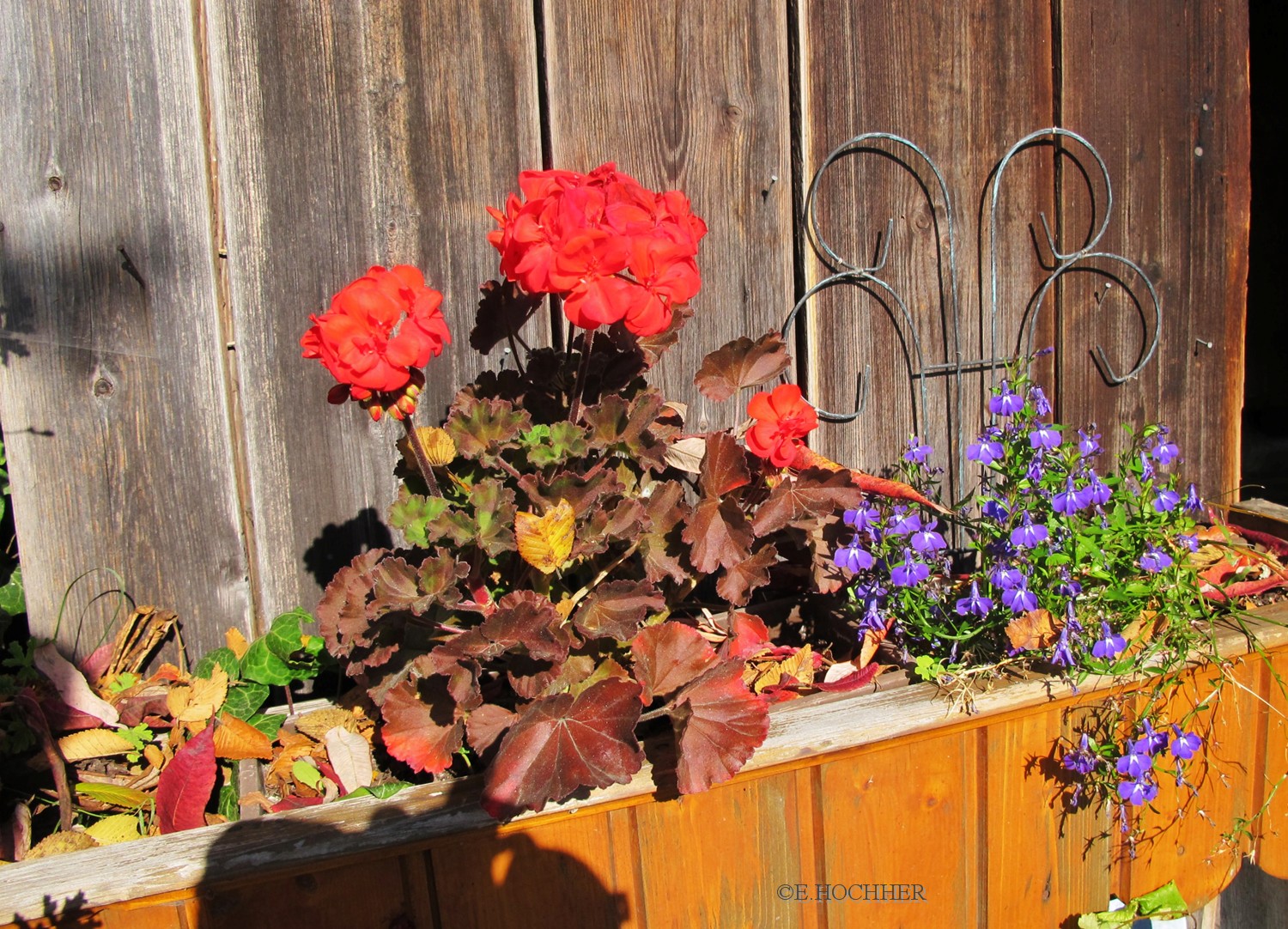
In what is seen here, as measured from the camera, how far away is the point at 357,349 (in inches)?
46.3

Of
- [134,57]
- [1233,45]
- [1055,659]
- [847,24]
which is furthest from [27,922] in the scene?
[1233,45]

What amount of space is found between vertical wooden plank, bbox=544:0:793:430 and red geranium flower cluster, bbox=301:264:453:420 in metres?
0.66

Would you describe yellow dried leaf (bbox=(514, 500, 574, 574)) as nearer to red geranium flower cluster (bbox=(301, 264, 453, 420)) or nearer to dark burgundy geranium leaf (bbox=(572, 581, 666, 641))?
dark burgundy geranium leaf (bbox=(572, 581, 666, 641))

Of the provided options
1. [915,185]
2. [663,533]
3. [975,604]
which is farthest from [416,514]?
[915,185]

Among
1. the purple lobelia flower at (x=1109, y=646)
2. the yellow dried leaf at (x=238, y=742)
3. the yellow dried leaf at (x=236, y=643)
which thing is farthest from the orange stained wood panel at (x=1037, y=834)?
the yellow dried leaf at (x=236, y=643)

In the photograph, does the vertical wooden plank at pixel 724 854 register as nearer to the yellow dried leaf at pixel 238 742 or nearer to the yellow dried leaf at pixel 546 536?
the yellow dried leaf at pixel 546 536

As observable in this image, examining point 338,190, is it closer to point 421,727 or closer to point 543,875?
point 421,727

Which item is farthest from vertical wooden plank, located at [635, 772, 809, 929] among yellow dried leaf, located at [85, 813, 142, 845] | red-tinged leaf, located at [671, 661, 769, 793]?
yellow dried leaf, located at [85, 813, 142, 845]

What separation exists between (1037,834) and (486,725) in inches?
37.4

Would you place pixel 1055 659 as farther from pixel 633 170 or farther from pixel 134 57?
pixel 134 57

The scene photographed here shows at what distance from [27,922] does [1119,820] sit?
1.64 metres

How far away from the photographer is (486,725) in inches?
51.1

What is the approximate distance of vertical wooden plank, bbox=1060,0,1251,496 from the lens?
2041mm

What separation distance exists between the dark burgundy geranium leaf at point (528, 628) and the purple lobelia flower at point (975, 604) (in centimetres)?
68
